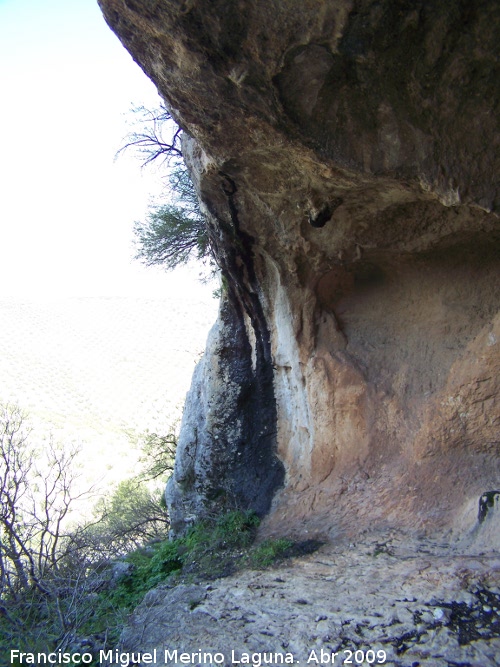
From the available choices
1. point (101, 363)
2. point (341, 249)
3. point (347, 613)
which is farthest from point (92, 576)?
point (101, 363)

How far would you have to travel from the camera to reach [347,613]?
330cm

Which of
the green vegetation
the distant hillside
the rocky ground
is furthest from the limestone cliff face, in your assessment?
the distant hillside

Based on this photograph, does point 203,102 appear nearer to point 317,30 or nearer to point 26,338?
point 317,30

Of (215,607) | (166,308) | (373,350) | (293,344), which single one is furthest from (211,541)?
(166,308)

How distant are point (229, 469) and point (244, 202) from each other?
10.4ft

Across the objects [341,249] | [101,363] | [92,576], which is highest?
[101,363]

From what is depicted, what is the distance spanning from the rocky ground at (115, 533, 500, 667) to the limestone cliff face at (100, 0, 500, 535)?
1.97 ft

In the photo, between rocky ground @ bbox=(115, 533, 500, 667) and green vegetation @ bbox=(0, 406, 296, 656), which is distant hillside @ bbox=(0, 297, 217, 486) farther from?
rocky ground @ bbox=(115, 533, 500, 667)

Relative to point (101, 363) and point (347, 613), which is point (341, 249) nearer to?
point (347, 613)

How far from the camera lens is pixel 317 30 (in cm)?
276

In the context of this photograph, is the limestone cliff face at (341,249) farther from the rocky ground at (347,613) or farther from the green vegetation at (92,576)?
the rocky ground at (347,613)

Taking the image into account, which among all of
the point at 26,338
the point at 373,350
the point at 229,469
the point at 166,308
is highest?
the point at 166,308

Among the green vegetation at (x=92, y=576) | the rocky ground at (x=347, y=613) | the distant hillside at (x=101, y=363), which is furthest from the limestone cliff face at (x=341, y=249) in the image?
the distant hillside at (x=101, y=363)

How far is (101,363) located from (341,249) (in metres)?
26.1
